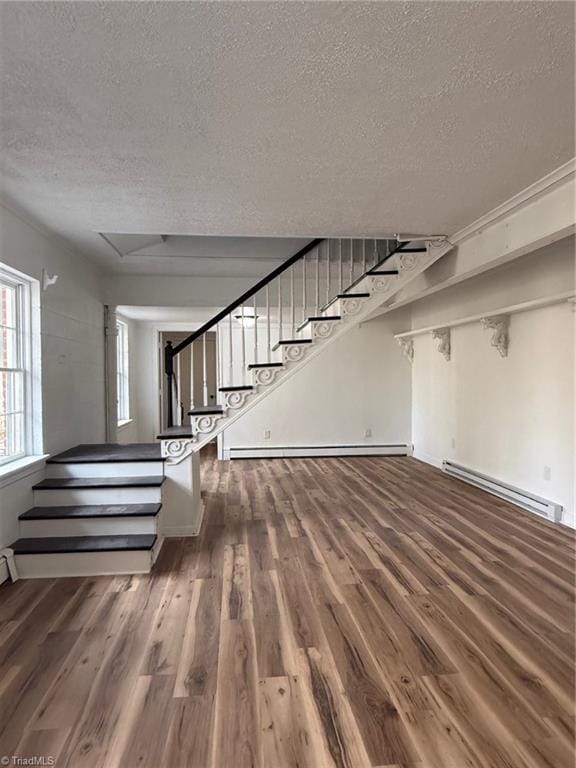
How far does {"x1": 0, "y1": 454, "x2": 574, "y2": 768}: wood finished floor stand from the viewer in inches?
62.2

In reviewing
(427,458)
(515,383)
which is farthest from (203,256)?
(427,458)

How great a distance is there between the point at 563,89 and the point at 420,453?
19.0 feet

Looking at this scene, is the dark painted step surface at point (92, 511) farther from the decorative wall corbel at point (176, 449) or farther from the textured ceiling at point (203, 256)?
the textured ceiling at point (203, 256)

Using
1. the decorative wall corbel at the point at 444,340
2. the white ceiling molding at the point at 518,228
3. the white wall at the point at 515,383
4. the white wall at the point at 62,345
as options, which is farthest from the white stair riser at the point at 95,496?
the decorative wall corbel at the point at 444,340

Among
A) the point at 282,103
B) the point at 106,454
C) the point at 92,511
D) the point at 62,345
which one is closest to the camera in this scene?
the point at 282,103

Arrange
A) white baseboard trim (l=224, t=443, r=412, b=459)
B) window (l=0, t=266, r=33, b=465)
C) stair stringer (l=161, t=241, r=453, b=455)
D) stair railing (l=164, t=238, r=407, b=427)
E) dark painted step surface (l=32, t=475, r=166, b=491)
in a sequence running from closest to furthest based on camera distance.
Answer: window (l=0, t=266, r=33, b=465) → dark painted step surface (l=32, t=475, r=166, b=491) → stair stringer (l=161, t=241, r=453, b=455) → stair railing (l=164, t=238, r=407, b=427) → white baseboard trim (l=224, t=443, r=412, b=459)

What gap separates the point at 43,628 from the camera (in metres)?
2.35

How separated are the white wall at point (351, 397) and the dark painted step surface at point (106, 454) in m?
3.24

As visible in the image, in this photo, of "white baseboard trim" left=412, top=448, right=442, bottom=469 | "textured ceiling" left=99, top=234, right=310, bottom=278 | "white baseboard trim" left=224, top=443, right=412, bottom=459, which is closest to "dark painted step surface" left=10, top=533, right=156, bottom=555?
"textured ceiling" left=99, top=234, right=310, bottom=278

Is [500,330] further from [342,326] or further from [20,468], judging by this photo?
[20,468]

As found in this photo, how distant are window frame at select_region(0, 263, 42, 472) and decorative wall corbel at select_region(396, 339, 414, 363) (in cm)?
543

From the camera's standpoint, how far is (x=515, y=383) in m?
4.54

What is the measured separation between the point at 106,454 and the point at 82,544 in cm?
96

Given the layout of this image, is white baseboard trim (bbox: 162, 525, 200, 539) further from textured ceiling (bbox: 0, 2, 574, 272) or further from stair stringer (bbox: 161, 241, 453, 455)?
textured ceiling (bbox: 0, 2, 574, 272)
